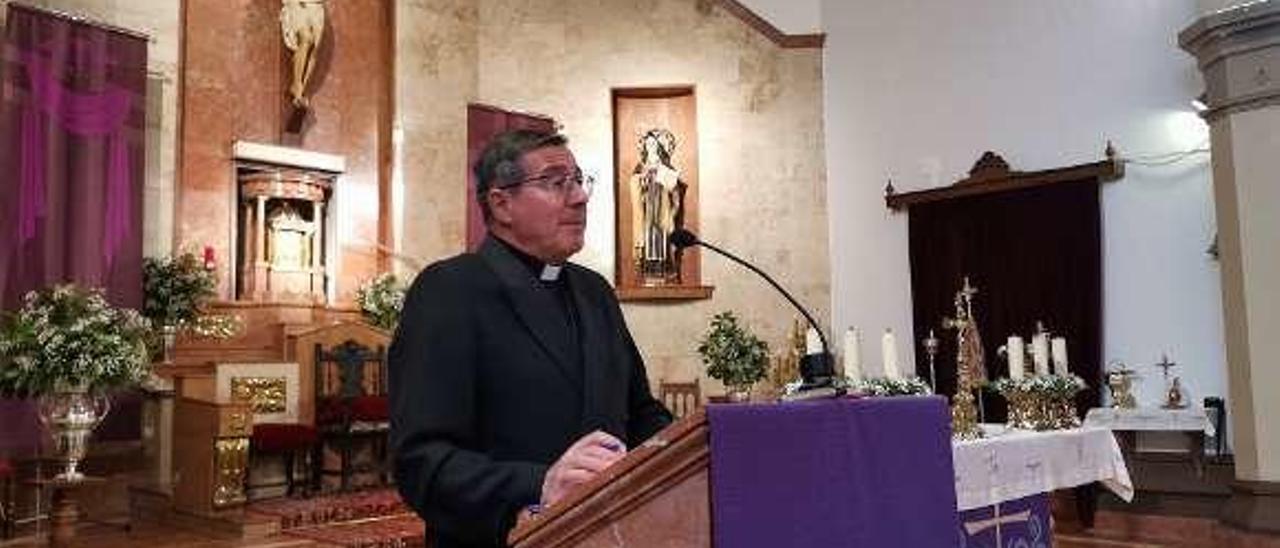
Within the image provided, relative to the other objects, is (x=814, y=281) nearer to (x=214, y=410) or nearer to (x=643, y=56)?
(x=643, y=56)

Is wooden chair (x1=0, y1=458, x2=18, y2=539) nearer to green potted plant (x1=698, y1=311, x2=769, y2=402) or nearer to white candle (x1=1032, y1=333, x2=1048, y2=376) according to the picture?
green potted plant (x1=698, y1=311, x2=769, y2=402)

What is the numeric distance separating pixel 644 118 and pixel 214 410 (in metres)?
6.55

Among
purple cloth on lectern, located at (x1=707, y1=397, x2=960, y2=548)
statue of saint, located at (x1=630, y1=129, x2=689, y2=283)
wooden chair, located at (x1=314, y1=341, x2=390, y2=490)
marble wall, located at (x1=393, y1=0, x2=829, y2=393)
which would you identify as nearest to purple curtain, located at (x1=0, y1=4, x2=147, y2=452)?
wooden chair, located at (x1=314, y1=341, x2=390, y2=490)

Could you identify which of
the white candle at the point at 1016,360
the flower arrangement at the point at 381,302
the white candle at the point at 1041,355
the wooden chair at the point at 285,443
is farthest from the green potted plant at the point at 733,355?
the white candle at the point at 1016,360

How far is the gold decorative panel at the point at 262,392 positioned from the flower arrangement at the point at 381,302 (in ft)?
4.80

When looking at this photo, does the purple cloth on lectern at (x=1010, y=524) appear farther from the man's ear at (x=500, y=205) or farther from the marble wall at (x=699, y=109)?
the marble wall at (x=699, y=109)

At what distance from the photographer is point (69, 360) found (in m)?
6.32

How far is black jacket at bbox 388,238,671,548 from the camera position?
1.65 meters

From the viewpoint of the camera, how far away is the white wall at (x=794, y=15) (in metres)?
12.0

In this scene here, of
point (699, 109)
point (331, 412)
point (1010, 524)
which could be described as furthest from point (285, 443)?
point (699, 109)

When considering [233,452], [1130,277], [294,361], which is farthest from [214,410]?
A: [1130,277]

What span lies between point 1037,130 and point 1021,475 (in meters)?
5.97

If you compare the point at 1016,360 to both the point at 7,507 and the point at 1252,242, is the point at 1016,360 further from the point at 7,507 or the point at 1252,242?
the point at 7,507

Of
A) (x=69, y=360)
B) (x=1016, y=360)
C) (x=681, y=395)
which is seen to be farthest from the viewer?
(x=681, y=395)
